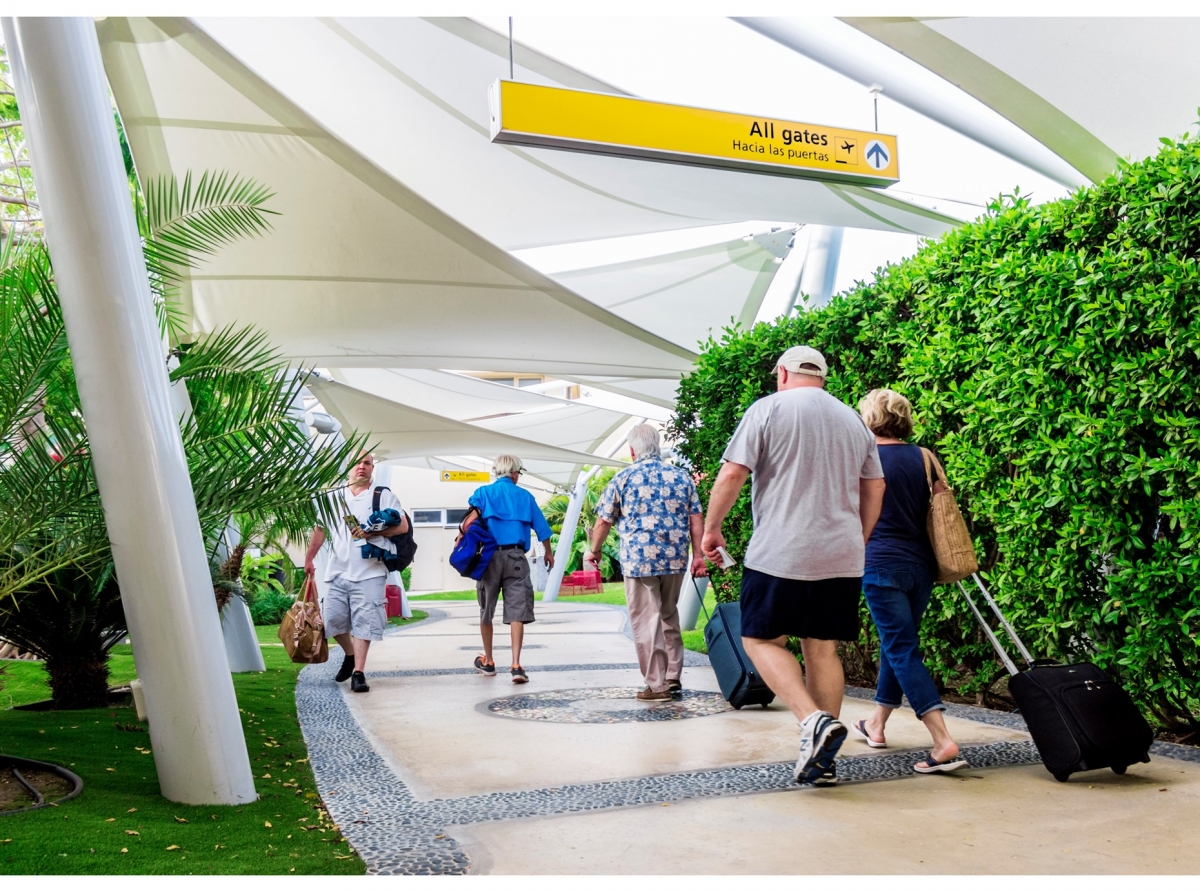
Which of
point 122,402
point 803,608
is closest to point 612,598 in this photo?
point 803,608

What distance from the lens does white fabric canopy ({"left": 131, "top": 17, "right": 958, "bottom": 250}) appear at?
8.34m

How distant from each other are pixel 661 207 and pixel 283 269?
4.13 metres

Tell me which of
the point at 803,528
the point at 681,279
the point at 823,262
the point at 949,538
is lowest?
the point at 949,538

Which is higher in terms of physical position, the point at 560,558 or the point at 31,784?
the point at 31,784

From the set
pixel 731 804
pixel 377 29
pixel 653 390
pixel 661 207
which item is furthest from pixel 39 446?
pixel 653 390

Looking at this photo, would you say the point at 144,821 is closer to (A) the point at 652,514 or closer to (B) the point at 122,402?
(B) the point at 122,402

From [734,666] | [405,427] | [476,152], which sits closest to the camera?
[734,666]

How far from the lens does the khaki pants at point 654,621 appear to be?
6.56 metres

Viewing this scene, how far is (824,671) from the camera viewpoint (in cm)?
414

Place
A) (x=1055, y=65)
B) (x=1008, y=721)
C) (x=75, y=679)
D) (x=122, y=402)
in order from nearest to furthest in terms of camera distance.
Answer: (x=122, y=402)
(x=1008, y=721)
(x=75, y=679)
(x=1055, y=65)

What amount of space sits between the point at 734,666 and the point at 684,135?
374 cm

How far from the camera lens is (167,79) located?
24.2 feet

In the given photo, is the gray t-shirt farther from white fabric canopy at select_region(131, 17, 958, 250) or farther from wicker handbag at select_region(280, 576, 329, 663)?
white fabric canopy at select_region(131, 17, 958, 250)

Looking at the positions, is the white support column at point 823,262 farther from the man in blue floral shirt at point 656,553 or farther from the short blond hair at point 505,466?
the man in blue floral shirt at point 656,553
